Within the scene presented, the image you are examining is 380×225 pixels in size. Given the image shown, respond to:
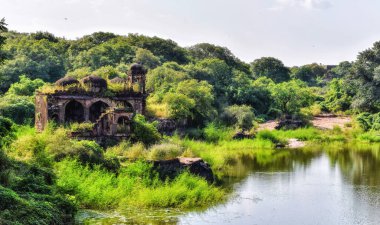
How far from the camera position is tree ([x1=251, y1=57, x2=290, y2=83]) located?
95.9 meters

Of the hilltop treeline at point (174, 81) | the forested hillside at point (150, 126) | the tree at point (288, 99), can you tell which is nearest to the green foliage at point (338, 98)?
the hilltop treeline at point (174, 81)

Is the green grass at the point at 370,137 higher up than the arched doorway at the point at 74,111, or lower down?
lower down

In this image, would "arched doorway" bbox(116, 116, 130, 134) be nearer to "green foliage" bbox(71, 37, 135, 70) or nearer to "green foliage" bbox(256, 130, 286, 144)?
"green foliage" bbox(256, 130, 286, 144)

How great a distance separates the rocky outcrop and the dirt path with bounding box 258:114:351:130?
25.4m

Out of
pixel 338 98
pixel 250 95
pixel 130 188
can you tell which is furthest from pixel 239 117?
pixel 130 188

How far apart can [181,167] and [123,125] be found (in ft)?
20.1

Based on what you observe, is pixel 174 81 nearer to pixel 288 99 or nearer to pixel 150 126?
pixel 288 99

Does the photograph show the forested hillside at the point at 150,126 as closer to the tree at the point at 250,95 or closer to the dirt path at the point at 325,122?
the tree at the point at 250,95

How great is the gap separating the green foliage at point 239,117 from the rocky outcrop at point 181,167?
788 inches

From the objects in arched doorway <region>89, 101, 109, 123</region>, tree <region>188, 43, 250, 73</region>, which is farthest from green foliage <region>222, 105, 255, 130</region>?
tree <region>188, 43, 250, 73</region>

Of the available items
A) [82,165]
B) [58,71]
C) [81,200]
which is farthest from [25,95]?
[81,200]

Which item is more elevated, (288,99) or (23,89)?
(23,89)

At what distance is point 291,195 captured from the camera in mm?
24859

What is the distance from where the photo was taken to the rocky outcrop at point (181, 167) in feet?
78.7
